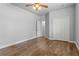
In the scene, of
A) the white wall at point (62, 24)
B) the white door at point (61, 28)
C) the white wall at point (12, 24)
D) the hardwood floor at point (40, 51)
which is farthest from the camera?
the white door at point (61, 28)

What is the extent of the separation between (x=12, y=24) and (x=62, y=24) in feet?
10.8

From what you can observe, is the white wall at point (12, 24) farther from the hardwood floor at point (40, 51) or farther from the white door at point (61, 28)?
the white door at point (61, 28)

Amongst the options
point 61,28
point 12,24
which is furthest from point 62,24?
point 12,24

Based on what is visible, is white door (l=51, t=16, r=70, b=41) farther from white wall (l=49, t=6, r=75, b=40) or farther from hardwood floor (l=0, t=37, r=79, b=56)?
hardwood floor (l=0, t=37, r=79, b=56)

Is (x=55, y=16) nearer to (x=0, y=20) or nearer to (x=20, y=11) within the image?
(x=20, y=11)

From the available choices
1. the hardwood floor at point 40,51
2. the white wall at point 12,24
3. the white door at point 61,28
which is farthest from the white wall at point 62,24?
the white wall at point 12,24

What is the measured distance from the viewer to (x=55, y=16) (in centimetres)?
582

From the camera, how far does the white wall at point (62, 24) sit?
511cm

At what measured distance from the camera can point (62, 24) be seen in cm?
566

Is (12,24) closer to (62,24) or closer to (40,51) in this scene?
(40,51)

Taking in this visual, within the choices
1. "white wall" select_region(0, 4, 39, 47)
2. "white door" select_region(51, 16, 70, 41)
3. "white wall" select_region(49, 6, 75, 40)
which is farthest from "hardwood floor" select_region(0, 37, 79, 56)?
"white door" select_region(51, 16, 70, 41)

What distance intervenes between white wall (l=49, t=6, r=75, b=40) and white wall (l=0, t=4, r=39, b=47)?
6.50 ft

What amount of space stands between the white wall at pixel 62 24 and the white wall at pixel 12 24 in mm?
1982

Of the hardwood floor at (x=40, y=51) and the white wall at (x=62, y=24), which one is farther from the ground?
the white wall at (x=62, y=24)
